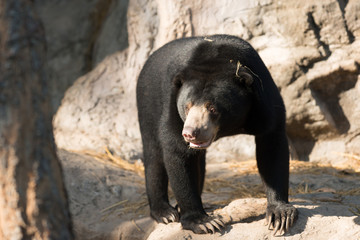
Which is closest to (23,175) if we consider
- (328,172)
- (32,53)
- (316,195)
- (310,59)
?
(32,53)

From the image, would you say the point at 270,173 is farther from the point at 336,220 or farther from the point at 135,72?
the point at 135,72

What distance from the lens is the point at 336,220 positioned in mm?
4566

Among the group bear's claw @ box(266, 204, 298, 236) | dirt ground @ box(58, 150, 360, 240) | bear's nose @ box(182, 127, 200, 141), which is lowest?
dirt ground @ box(58, 150, 360, 240)

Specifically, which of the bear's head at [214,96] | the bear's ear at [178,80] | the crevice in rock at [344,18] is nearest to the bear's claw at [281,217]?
the bear's head at [214,96]

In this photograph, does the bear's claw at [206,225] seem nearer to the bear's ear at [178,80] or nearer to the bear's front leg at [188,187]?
the bear's front leg at [188,187]

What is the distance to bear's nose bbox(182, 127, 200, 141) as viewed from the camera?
4242 mm

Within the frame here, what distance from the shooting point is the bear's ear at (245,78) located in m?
4.52

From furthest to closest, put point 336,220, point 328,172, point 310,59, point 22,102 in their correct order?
point 310,59
point 328,172
point 336,220
point 22,102

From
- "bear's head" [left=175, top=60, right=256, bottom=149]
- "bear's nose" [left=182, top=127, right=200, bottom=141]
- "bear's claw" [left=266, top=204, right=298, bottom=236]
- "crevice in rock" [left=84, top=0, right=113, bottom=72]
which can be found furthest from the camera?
"crevice in rock" [left=84, top=0, right=113, bottom=72]

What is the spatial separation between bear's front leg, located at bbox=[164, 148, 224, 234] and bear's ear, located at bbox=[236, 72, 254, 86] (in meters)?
0.73

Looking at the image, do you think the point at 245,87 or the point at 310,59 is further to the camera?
the point at 310,59

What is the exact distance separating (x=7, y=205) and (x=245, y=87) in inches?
88.2

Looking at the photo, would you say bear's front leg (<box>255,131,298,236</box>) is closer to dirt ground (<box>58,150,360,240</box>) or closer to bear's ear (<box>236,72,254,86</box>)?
dirt ground (<box>58,150,360,240</box>)

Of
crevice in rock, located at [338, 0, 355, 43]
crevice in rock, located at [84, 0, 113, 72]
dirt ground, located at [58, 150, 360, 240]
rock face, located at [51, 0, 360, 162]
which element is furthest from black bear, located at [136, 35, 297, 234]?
crevice in rock, located at [84, 0, 113, 72]
